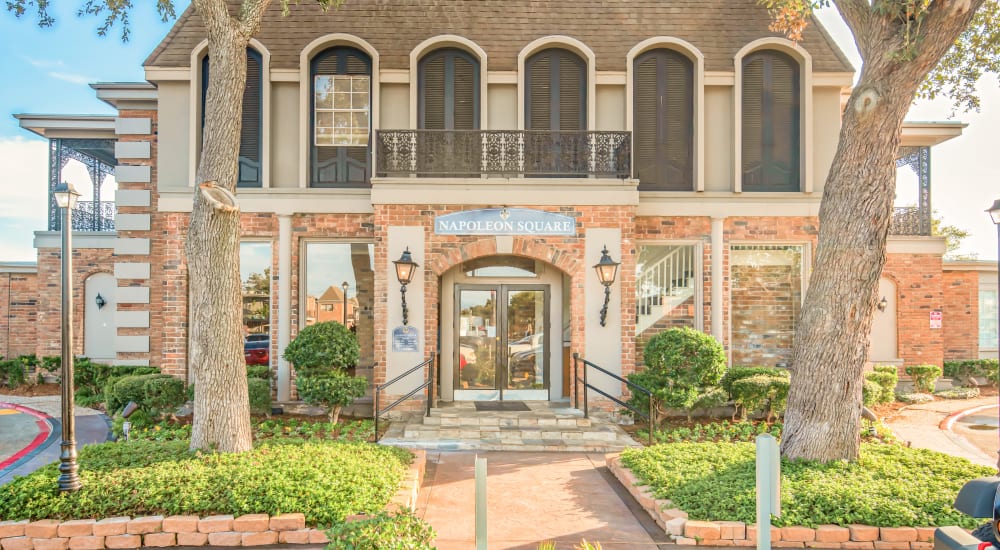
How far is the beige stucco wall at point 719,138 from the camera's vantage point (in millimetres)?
12031

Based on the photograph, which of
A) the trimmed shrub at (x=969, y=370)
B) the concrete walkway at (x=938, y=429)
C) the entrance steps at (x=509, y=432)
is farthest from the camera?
the trimmed shrub at (x=969, y=370)

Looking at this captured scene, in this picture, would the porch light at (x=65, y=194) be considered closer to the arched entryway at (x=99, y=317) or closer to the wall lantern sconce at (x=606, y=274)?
the wall lantern sconce at (x=606, y=274)

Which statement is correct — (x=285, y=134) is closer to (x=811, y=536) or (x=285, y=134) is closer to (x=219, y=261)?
(x=219, y=261)

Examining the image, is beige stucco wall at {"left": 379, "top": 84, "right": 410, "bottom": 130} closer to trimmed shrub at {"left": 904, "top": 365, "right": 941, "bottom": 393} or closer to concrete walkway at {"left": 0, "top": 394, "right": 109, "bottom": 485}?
concrete walkway at {"left": 0, "top": 394, "right": 109, "bottom": 485}

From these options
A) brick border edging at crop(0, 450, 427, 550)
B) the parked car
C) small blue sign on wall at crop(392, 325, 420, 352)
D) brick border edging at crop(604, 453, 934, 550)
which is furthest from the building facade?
brick border edging at crop(0, 450, 427, 550)

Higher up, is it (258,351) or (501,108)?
(501,108)

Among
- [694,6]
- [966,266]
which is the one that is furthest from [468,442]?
[966,266]

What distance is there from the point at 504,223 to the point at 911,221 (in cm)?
1137

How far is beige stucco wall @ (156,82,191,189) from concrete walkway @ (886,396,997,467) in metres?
14.1

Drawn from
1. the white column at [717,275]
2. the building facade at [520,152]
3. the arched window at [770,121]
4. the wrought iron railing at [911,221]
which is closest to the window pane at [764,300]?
the building facade at [520,152]

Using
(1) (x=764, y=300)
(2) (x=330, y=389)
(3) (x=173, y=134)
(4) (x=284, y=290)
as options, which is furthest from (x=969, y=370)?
(3) (x=173, y=134)

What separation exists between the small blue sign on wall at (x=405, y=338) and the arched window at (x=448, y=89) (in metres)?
4.12

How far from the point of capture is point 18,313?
16.0 m

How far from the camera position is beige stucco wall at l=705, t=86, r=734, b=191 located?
12.0 meters
